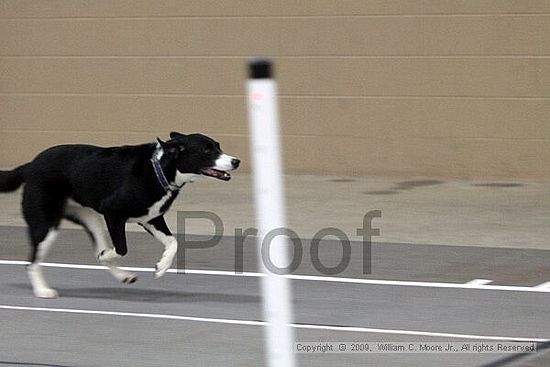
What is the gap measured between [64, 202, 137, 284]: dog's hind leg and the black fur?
0.17 metres

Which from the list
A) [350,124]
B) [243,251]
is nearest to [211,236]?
[243,251]

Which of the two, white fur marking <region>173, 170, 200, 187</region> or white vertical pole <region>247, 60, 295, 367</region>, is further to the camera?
white fur marking <region>173, 170, 200, 187</region>

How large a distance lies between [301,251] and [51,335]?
350 centimetres

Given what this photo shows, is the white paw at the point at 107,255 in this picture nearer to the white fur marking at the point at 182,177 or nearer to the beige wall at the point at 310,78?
the white fur marking at the point at 182,177

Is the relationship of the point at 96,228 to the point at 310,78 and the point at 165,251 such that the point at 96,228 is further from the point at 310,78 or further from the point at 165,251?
the point at 310,78

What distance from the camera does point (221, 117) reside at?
1617 centimetres

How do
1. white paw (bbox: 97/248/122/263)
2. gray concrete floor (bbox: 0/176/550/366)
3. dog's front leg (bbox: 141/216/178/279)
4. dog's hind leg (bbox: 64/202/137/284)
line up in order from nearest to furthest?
gray concrete floor (bbox: 0/176/550/366)
dog's front leg (bbox: 141/216/178/279)
white paw (bbox: 97/248/122/263)
dog's hind leg (bbox: 64/202/137/284)

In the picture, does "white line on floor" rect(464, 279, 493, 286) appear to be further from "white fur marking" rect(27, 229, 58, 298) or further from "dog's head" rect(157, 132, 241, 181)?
"white fur marking" rect(27, 229, 58, 298)

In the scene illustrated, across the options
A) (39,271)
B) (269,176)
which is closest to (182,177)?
(39,271)

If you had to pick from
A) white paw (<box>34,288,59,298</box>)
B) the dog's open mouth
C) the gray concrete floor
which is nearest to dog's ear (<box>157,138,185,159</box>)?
the dog's open mouth

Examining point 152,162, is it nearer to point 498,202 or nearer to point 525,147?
point 498,202

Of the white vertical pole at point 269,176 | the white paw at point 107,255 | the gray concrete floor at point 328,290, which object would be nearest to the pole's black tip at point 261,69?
the white vertical pole at point 269,176

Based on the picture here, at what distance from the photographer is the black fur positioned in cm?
939

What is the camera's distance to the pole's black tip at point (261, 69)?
4777 millimetres
